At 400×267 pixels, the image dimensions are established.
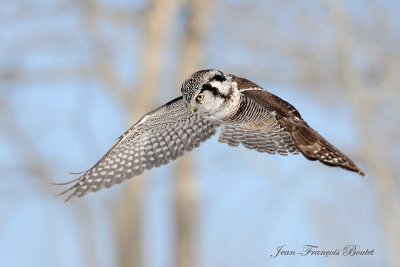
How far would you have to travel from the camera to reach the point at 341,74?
16234 millimetres

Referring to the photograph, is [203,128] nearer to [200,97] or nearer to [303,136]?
[200,97]

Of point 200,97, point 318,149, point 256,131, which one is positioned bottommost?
point 318,149

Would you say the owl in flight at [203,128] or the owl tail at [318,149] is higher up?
the owl in flight at [203,128]

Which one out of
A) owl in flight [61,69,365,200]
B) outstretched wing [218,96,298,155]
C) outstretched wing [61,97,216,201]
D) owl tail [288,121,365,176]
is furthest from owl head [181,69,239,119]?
owl tail [288,121,365,176]

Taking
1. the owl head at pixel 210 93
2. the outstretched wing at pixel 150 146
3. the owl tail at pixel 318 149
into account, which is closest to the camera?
the owl tail at pixel 318 149

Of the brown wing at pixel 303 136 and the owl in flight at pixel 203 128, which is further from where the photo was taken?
the owl in flight at pixel 203 128

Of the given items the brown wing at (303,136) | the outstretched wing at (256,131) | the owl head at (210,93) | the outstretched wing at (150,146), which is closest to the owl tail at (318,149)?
the brown wing at (303,136)

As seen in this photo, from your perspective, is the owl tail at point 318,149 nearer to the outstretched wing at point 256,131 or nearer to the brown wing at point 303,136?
the brown wing at point 303,136

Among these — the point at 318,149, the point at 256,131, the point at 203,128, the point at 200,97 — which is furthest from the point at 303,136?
the point at 203,128

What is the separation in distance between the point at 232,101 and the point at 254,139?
83 centimetres

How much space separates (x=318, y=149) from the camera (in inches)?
195

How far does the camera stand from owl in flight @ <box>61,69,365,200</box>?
548 cm

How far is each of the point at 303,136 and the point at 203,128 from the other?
1.93 m

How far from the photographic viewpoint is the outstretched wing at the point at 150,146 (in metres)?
6.62
